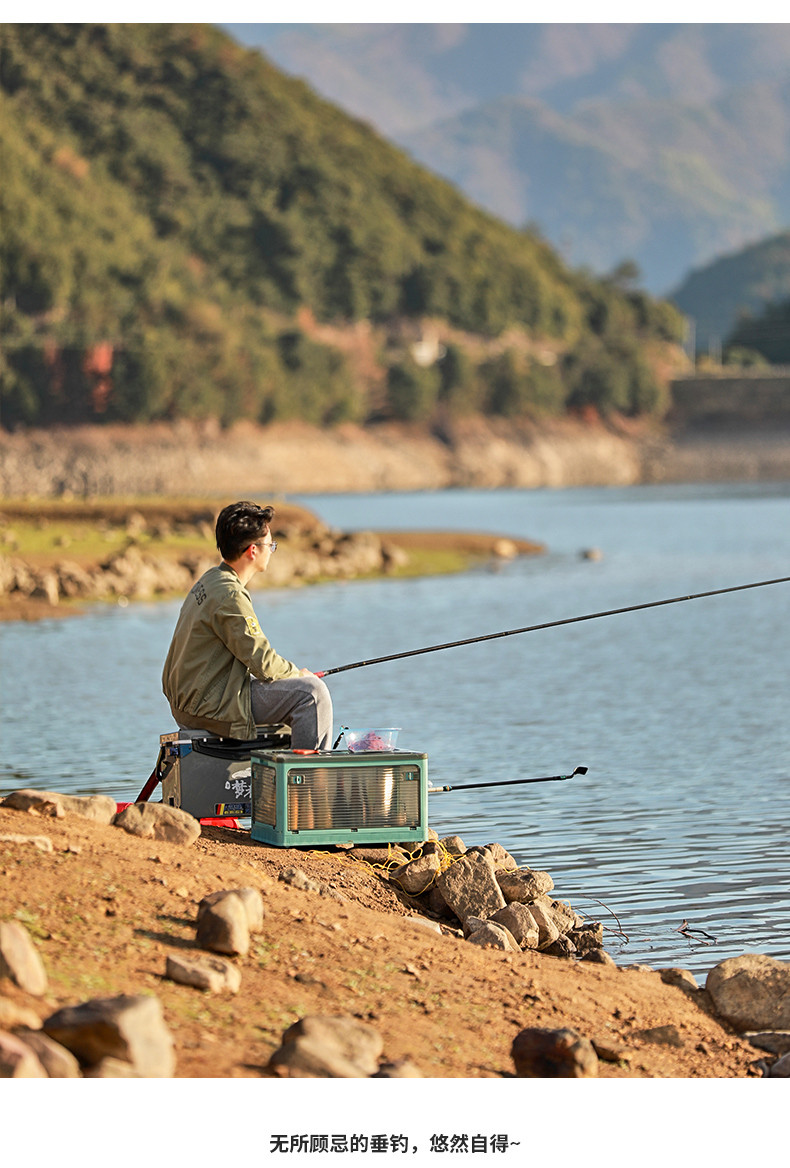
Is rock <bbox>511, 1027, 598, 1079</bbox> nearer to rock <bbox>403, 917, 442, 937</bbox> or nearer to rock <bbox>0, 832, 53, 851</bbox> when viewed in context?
rock <bbox>403, 917, 442, 937</bbox>

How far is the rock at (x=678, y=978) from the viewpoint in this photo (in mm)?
7336

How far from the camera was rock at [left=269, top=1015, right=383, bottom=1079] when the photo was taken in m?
5.33

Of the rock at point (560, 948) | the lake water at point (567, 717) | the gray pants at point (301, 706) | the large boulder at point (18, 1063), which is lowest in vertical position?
the lake water at point (567, 717)

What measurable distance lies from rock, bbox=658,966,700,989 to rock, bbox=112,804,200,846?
2.18 meters

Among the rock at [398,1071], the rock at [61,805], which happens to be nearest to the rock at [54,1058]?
the rock at [398,1071]

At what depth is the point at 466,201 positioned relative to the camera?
17850 cm

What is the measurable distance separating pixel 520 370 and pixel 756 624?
116676 mm

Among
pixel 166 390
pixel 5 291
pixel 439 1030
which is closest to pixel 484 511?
pixel 166 390

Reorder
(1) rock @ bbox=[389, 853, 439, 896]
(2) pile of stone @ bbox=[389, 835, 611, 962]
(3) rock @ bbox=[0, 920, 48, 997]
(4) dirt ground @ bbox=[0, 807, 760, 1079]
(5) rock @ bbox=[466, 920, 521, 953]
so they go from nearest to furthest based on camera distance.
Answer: (3) rock @ bbox=[0, 920, 48, 997] → (4) dirt ground @ bbox=[0, 807, 760, 1079] → (5) rock @ bbox=[466, 920, 521, 953] → (2) pile of stone @ bbox=[389, 835, 611, 962] → (1) rock @ bbox=[389, 853, 439, 896]

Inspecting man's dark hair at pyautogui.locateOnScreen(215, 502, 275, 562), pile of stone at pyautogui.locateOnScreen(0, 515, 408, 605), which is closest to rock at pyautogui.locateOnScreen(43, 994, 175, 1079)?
man's dark hair at pyautogui.locateOnScreen(215, 502, 275, 562)

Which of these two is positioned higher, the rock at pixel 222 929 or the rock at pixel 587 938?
the rock at pixel 222 929

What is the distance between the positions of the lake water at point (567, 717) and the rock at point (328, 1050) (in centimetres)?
266

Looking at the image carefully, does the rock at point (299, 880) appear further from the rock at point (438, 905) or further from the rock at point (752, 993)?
the rock at point (752, 993)

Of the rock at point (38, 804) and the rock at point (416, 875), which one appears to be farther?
the rock at point (416, 875)
